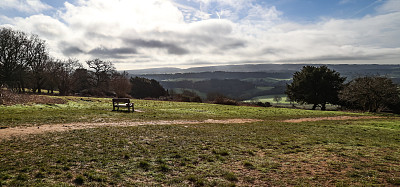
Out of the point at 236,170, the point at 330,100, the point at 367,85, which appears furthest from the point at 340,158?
the point at 330,100

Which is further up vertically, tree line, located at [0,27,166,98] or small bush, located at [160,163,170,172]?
tree line, located at [0,27,166,98]

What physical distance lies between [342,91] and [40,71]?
230 feet

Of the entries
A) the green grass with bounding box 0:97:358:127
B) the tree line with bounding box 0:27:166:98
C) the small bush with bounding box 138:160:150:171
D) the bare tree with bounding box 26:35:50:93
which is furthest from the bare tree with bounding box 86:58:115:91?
the small bush with bounding box 138:160:150:171

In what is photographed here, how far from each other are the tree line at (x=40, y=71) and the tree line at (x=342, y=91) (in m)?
51.9

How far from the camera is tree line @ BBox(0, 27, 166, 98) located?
1607 inches

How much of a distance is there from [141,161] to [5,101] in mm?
23426

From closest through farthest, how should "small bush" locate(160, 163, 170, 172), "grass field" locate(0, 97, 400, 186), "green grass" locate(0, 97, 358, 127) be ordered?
"grass field" locate(0, 97, 400, 186) < "small bush" locate(160, 163, 170, 172) < "green grass" locate(0, 97, 358, 127)

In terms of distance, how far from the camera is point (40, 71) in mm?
49062

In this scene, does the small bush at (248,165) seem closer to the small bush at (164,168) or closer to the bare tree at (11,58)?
the small bush at (164,168)

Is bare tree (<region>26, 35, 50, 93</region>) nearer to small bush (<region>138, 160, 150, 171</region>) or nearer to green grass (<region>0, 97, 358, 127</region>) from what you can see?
green grass (<region>0, 97, 358, 127</region>)

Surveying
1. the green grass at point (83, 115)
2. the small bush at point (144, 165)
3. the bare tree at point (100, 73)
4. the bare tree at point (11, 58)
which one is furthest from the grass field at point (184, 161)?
the bare tree at point (100, 73)

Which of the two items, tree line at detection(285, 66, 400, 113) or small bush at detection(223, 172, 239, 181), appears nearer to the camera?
small bush at detection(223, 172, 239, 181)

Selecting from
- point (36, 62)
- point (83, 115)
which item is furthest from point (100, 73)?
point (83, 115)

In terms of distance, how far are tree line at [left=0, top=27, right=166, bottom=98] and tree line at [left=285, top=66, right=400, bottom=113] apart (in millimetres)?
51891
